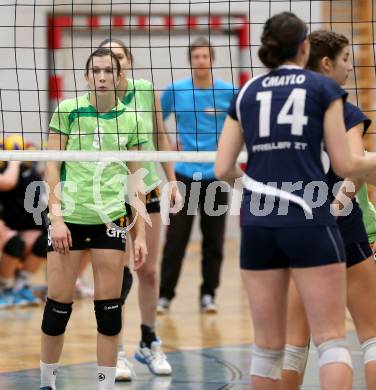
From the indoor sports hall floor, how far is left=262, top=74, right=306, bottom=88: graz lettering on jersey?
7.29 feet

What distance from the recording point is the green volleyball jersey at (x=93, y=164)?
16.3 ft

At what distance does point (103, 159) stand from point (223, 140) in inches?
48.2

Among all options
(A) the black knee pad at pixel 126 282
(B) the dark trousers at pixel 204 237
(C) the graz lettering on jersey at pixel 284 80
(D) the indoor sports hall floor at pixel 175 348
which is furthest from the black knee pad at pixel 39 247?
(C) the graz lettering on jersey at pixel 284 80

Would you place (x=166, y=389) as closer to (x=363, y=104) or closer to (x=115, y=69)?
(x=115, y=69)

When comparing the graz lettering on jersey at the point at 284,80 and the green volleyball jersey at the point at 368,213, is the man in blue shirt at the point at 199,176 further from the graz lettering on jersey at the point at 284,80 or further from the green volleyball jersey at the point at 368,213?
the graz lettering on jersey at the point at 284,80

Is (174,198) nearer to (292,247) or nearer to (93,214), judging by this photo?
(93,214)

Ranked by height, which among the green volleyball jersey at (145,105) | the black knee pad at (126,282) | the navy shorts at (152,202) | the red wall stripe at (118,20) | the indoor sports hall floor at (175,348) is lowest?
the indoor sports hall floor at (175,348)

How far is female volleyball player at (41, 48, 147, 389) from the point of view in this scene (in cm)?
493

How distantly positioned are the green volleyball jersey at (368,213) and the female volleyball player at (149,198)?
1.40 meters

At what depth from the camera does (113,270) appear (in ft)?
16.1

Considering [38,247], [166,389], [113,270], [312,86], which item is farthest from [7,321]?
[312,86]

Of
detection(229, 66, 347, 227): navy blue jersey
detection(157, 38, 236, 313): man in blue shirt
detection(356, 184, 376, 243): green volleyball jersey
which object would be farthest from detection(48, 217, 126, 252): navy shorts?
detection(157, 38, 236, 313): man in blue shirt

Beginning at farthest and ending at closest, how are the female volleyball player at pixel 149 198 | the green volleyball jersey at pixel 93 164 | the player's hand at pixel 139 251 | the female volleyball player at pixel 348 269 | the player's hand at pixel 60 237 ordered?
the female volleyball player at pixel 149 198, the player's hand at pixel 139 251, the green volleyball jersey at pixel 93 164, the player's hand at pixel 60 237, the female volleyball player at pixel 348 269

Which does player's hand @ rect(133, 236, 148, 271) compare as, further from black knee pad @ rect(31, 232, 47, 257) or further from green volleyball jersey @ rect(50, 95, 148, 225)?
black knee pad @ rect(31, 232, 47, 257)
